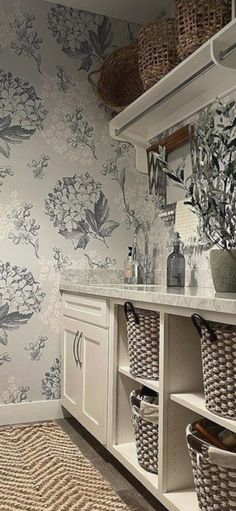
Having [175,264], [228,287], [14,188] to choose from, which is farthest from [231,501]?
[14,188]

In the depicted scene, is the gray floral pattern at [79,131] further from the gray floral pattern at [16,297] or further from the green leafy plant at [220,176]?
the green leafy plant at [220,176]

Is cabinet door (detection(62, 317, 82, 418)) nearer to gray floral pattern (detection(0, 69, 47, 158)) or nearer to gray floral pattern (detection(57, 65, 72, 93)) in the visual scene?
gray floral pattern (detection(0, 69, 47, 158))

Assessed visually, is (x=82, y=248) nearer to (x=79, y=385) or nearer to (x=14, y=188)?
(x=14, y=188)

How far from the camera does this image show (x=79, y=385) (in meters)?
2.51

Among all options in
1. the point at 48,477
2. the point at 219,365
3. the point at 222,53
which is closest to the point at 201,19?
the point at 222,53

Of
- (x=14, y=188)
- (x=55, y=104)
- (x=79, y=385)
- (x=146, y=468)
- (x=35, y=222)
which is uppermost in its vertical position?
(x=55, y=104)

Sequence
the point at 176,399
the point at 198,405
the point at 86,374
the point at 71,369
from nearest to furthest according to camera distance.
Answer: the point at 198,405, the point at 176,399, the point at 86,374, the point at 71,369

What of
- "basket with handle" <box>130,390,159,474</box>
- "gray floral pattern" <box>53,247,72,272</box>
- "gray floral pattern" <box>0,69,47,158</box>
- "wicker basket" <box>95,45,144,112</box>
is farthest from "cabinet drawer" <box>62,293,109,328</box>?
"wicker basket" <box>95,45,144,112</box>

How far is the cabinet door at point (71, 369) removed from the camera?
2549 millimetres

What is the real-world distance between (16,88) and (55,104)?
9.3 inches

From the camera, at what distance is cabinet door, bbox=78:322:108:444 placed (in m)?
2.15

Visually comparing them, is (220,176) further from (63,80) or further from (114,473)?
(63,80)

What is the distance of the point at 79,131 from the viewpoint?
3.00 m

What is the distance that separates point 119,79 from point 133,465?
209cm
